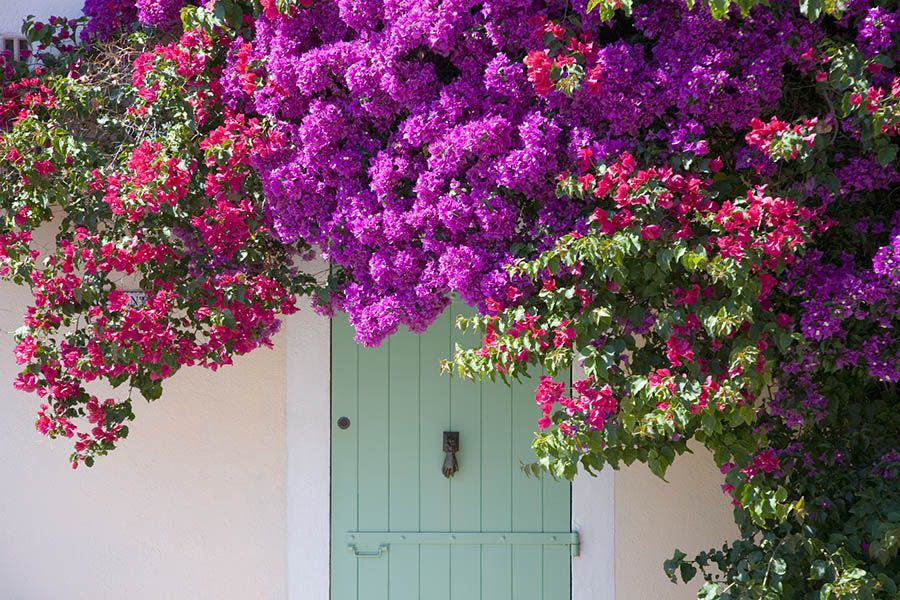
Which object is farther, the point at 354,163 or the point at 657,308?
the point at 354,163

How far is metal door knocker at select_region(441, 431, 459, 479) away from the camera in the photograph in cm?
502

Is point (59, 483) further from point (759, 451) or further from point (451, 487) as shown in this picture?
point (759, 451)

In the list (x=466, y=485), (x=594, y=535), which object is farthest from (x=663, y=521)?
(x=466, y=485)

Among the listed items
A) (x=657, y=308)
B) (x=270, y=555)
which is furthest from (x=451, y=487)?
(x=657, y=308)

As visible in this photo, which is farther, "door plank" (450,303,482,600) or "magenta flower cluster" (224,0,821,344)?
"door plank" (450,303,482,600)

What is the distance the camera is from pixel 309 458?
5.09 m

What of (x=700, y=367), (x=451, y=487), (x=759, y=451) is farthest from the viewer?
(x=451, y=487)

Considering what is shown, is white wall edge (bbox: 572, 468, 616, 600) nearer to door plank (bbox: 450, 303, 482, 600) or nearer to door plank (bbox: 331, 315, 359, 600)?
door plank (bbox: 450, 303, 482, 600)

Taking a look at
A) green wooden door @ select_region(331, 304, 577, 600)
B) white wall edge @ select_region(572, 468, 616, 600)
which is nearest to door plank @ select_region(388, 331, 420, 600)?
green wooden door @ select_region(331, 304, 577, 600)

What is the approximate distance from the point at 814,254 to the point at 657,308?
0.57 metres

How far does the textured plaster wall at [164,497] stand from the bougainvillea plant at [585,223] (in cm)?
85

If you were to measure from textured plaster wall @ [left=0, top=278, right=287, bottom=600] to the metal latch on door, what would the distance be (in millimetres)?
385

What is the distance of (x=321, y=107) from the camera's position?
3898 mm

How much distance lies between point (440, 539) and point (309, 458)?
744 mm
